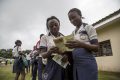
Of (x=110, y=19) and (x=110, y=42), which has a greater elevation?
(x=110, y=19)

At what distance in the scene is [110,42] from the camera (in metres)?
10.4

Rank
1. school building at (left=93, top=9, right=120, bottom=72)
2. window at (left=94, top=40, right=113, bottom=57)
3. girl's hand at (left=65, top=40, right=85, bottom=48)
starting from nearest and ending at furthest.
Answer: girl's hand at (left=65, top=40, right=85, bottom=48)
school building at (left=93, top=9, right=120, bottom=72)
window at (left=94, top=40, right=113, bottom=57)

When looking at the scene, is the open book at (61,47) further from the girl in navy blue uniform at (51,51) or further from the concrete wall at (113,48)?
the concrete wall at (113,48)

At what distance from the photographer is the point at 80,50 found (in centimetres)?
202

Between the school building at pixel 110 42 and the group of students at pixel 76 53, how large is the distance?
637 centimetres

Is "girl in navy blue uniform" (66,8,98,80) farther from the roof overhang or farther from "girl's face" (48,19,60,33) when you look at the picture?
the roof overhang

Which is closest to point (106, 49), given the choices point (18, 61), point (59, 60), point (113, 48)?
point (113, 48)

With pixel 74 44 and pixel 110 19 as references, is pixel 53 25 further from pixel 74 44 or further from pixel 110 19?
pixel 110 19

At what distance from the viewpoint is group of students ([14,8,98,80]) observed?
199 cm

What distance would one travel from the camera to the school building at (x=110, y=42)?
942 centimetres

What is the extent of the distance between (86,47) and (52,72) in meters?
0.48

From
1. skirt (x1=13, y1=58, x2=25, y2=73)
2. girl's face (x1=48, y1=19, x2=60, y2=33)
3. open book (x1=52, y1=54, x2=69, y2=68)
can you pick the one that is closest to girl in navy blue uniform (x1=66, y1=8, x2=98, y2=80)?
open book (x1=52, y1=54, x2=69, y2=68)

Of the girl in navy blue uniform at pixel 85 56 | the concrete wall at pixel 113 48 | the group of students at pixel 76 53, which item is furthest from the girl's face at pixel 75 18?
the concrete wall at pixel 113 48

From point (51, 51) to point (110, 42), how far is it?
28.5 ft
